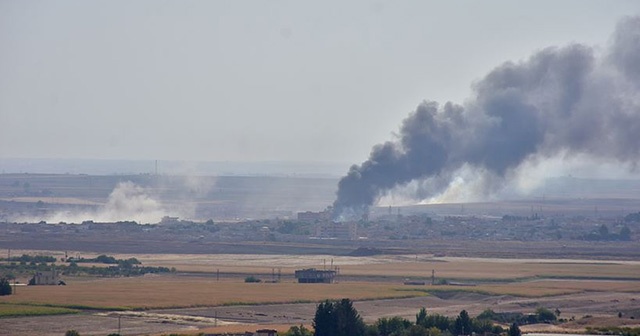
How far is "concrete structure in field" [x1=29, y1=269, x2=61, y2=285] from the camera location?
281 feet

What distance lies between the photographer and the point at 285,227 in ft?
474

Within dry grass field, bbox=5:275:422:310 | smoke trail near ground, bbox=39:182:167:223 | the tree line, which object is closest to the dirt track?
dry grass field, bbox=5:275:422:310

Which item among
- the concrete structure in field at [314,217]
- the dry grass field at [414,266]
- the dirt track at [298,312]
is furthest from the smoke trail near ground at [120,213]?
the dirt track at [298,312]

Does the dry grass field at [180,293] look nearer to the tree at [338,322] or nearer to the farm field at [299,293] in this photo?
the farm field at [299,293]

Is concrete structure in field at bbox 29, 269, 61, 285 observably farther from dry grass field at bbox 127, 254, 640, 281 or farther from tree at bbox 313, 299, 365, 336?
tree at bbox 313, 299, 365, 336

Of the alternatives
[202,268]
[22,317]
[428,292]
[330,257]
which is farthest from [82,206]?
[22,317]

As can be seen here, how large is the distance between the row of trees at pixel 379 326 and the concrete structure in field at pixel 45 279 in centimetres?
2752

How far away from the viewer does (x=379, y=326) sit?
2441 inches

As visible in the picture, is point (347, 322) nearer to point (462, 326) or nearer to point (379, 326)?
point (379, 326)

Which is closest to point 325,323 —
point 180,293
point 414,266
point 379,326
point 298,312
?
point 379,326

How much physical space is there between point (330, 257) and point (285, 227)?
26517mm

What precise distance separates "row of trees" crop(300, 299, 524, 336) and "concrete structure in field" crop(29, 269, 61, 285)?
2752 cm

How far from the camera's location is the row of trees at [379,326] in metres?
59.2

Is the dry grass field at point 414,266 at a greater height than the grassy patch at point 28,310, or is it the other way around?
the dry grass field at point 414,266
